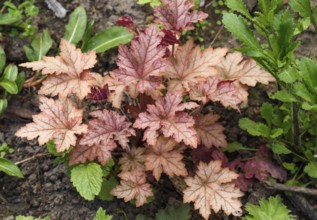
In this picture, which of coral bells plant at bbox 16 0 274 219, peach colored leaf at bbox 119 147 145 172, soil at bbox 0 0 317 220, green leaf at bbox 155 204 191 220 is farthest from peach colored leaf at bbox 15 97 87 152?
green leaf at bbox 155 204 191 220

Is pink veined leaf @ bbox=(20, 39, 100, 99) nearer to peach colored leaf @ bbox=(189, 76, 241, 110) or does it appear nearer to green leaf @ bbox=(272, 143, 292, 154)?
peach colored leaf @ bbox=(189, 76, 241, 110)

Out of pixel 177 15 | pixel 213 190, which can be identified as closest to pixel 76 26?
pixel 177 15

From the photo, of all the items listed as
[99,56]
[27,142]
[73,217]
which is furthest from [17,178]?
[99,56]

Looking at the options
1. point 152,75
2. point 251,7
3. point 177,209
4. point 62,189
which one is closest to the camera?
point 152,75

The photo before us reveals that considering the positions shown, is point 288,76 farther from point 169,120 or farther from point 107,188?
point 107,188

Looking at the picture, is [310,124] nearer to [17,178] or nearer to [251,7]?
[251,7]

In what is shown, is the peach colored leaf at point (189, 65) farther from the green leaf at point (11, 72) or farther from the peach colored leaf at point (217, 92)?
the green leaf at point (11, 72)
